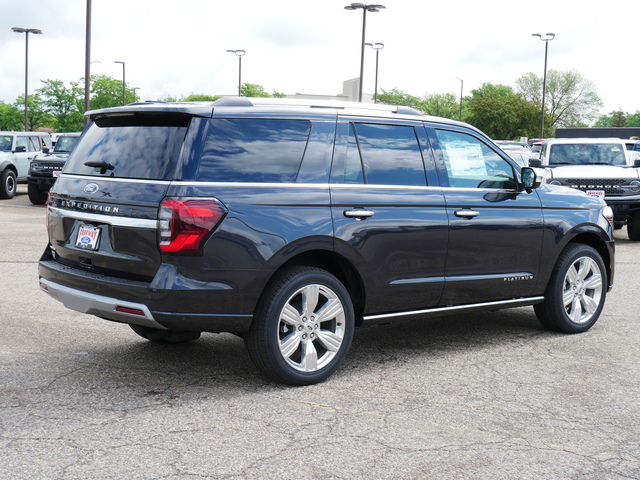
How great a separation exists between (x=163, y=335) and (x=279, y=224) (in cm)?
155

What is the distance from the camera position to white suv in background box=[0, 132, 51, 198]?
2384cm

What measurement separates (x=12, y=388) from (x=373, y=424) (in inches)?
87.6

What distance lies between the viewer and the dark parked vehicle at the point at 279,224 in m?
4.77

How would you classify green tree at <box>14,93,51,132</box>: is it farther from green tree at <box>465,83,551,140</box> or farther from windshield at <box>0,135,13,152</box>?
windshield at <box>0,135,13,152</box>

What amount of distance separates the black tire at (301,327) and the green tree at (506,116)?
74508mm

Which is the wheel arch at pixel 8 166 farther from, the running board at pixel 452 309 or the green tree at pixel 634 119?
the green tree at pixel 634 119

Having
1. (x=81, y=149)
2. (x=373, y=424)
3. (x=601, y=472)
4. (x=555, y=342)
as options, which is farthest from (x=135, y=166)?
(x=555, y=342)

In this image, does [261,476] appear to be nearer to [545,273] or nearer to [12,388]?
[12,388]

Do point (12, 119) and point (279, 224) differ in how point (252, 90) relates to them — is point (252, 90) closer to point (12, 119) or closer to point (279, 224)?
point (12, 119)

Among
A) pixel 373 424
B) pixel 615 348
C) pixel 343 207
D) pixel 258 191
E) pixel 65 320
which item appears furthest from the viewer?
pixel 65 320

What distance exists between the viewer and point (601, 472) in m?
3.84

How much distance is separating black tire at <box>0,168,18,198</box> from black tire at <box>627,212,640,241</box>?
56.2 ft

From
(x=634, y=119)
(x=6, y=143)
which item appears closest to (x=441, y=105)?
(x=634, y=119)

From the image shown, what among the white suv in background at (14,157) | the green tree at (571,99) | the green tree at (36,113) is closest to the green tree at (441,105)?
the green tree at (571,99)
